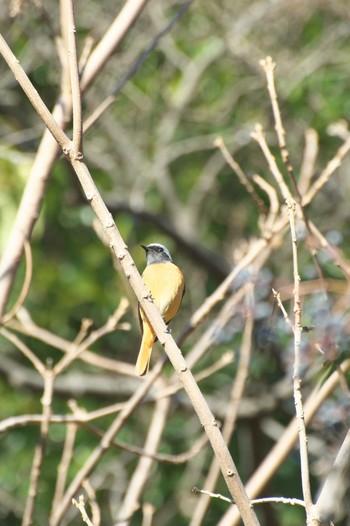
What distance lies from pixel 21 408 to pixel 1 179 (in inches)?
121

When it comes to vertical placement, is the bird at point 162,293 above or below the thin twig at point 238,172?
below

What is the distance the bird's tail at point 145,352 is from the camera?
3.36 m

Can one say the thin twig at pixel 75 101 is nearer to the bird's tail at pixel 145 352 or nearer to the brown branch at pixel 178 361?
the brown branch at pixel 178 361

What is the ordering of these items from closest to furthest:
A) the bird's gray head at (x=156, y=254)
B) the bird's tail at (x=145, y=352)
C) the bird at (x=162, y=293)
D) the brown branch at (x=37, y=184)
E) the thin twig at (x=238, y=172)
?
the brown branch at (x=37, y=184) → the thin twig at (x=238, y=172) → the bird's tail at (x=145, y=352) → the bird at (x=162, y=293) → the bird's gray head at (x=156, y=254)

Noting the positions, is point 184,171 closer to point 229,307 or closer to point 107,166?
point 107,166

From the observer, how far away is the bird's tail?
336 cm

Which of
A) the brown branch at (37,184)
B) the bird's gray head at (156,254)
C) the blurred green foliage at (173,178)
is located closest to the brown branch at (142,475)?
the bird's gray head at (156,254)

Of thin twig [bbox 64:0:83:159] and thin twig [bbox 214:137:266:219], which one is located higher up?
thin twig [bbox 214:137:266:219]

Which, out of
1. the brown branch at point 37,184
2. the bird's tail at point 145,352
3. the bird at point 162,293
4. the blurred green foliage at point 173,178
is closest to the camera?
the brown branch at point 37,184

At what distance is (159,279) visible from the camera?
383cm

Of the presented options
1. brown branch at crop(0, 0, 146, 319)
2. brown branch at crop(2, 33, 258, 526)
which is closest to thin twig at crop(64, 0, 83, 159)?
brown branch at crop(2, 33, 258, 526)

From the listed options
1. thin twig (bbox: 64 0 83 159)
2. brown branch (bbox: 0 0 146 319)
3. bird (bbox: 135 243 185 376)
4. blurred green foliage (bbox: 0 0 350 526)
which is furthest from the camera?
blurred green foliage (bbox: 0 0 350 526)

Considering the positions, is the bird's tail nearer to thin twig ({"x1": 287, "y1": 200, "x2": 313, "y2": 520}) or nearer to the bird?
the bird

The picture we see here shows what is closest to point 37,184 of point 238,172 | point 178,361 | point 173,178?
point 238,172
